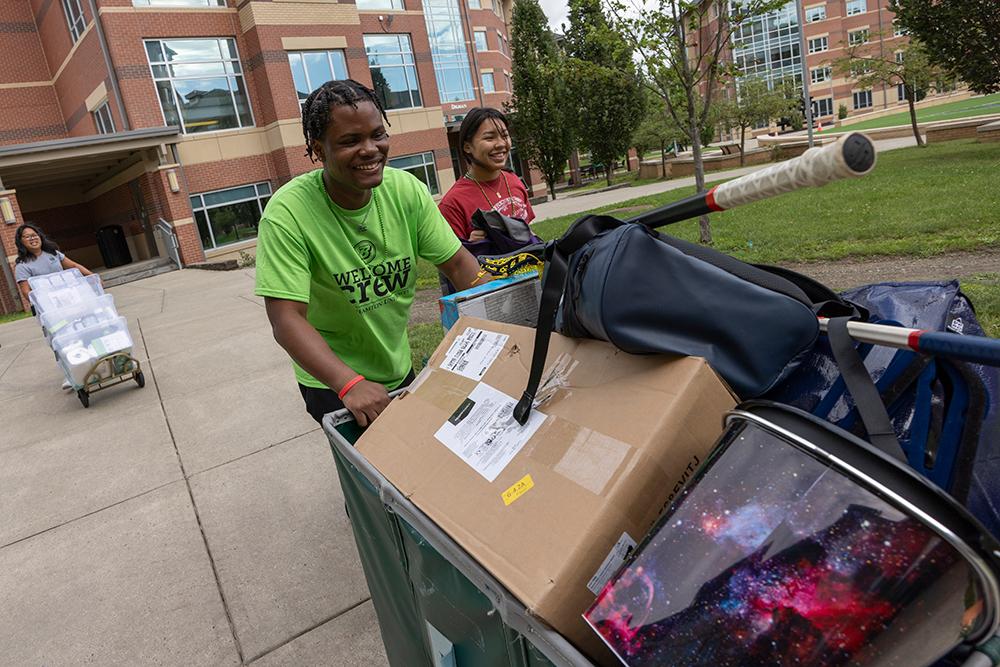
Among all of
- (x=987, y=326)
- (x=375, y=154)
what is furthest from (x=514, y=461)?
(x=987, y=326)

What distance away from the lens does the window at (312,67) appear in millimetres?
20453

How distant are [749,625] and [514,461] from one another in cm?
56

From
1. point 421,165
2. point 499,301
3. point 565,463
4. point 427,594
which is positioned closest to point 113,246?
point 421,165

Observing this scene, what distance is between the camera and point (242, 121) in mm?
20375

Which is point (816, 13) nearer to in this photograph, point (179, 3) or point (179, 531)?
point (179, 3)

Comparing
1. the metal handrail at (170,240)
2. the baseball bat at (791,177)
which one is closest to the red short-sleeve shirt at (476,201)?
the baseball bat at (791,177)

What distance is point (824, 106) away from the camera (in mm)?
60250

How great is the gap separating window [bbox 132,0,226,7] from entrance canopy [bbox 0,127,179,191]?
165 inches

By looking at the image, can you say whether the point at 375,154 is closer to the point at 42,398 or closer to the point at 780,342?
the point at 780,342

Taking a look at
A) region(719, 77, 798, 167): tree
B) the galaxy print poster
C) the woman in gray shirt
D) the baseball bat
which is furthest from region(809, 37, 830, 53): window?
the galaxy print poster

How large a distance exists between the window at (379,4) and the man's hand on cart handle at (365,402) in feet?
81.7

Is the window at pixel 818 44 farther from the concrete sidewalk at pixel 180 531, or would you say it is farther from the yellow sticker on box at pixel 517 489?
the yellow sticker on box at pixel 517 489

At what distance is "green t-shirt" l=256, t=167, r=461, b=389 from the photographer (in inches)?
79.3

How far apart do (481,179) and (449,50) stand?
3310cm
